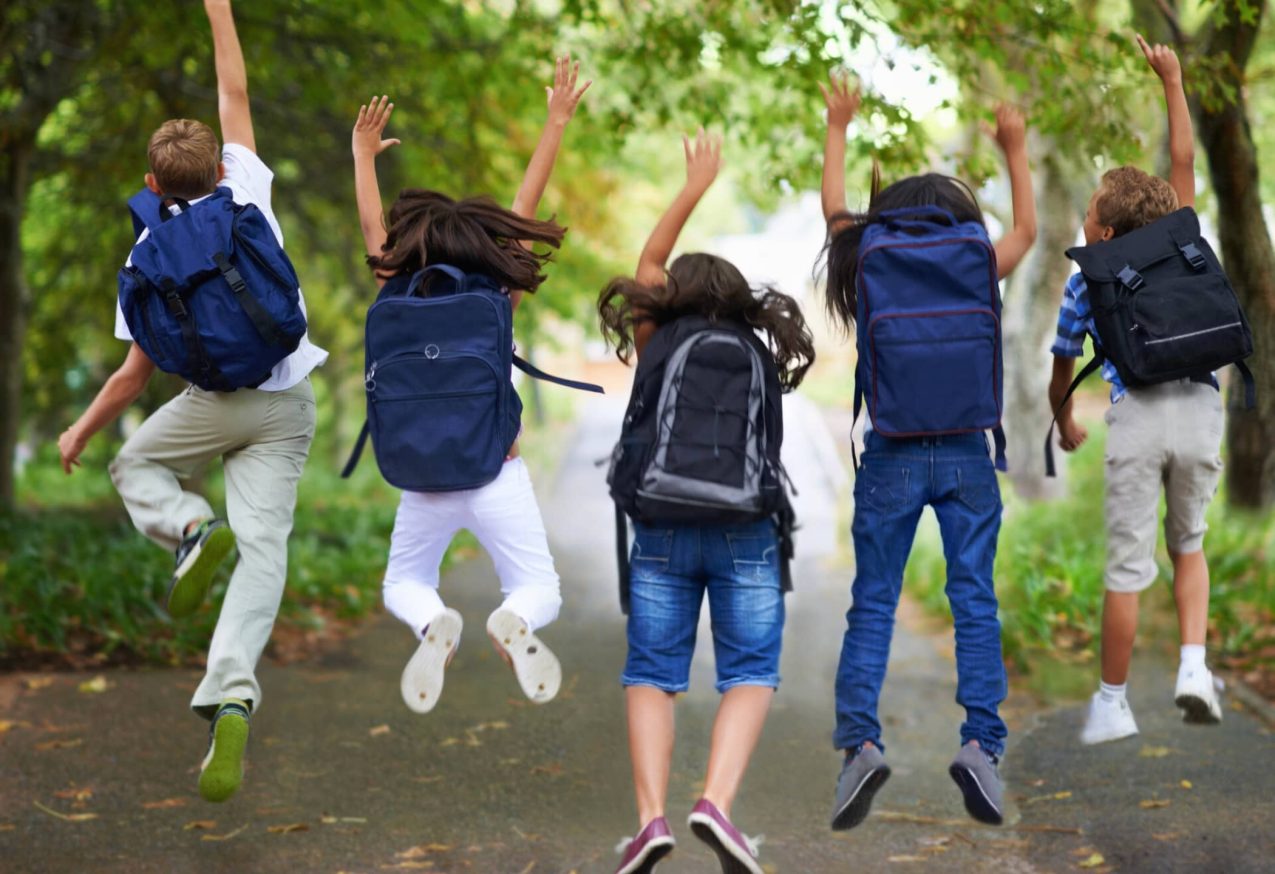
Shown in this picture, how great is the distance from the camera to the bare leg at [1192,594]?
5008 millimetres

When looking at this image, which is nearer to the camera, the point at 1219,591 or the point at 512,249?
the point at 512,249

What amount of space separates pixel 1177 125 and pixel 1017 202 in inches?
28.3

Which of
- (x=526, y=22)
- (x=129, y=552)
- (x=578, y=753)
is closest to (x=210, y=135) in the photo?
(x=578, y=753)

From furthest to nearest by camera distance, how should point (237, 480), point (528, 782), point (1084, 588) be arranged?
point (1084, 588)
point (528, 782)
point (237, 480)

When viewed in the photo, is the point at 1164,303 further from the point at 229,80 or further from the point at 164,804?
the point at 164,804

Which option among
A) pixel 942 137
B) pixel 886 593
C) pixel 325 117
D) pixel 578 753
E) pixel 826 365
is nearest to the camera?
pixel 886 593

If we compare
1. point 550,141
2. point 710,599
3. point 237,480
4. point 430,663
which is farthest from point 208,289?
point 710,599

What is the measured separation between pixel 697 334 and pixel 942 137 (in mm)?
17403

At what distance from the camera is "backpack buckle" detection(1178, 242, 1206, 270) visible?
15.0 feet

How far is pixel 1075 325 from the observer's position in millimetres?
4895

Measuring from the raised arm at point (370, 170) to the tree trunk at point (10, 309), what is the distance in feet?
24.1

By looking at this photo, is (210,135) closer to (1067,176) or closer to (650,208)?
(1067,176)

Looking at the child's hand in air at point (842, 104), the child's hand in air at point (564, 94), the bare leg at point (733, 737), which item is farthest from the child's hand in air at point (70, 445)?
the child's hand in air at point (842, 104)

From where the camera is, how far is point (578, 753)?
6836mm
